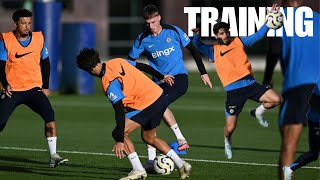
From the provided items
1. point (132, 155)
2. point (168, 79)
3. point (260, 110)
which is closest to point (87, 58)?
point (132, 155)

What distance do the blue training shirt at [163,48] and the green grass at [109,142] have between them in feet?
5.00

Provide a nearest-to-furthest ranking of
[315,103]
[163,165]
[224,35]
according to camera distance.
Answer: [315,103], [163,165], [224,35]

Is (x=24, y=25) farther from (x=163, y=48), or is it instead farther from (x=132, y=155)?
(x=132, y=155)

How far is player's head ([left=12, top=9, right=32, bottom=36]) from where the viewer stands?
14430 mm

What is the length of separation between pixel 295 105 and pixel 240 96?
670cm

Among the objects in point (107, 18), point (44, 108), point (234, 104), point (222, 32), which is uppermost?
point (222, 32)

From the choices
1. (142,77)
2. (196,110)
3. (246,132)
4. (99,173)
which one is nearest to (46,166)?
(99,173)

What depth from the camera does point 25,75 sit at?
1474 cm

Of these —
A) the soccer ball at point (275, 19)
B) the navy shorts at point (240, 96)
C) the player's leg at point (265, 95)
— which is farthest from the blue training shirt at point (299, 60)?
the player's leg at point (265, 95)

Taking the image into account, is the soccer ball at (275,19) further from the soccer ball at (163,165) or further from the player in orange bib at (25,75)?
the player in orange bib at (25,75)

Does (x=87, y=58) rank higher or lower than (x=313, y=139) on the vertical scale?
higher

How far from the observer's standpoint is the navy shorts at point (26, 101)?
1452 centimetres

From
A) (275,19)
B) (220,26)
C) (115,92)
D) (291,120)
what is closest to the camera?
(291,120)

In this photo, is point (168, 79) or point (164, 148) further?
point (168, 79)
